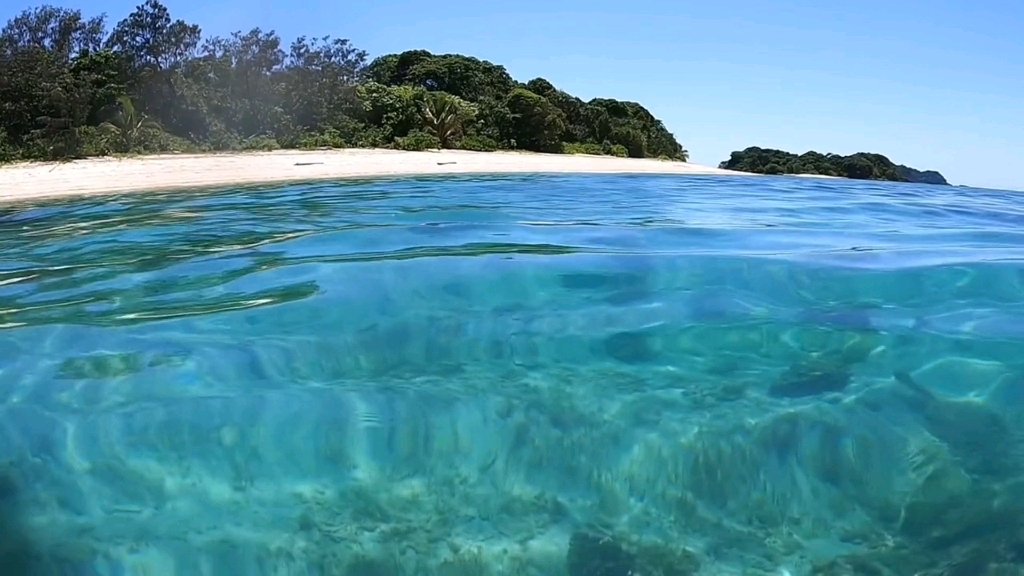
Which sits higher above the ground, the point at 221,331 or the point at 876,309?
the point at 876,309

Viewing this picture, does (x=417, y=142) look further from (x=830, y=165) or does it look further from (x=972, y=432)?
(x=972, y=432)

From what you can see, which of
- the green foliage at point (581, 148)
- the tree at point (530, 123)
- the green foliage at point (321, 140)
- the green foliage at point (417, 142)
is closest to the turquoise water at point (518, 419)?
the green foliage at point (321, 140)

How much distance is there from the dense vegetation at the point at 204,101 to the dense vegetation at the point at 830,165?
7.57 m

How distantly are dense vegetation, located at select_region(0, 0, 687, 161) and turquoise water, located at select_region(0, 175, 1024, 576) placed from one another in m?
19.0

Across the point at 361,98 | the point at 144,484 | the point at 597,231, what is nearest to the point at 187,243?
the point at 597,231

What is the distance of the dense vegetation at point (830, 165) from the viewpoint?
37.2 meters

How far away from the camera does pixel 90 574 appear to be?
1.93m

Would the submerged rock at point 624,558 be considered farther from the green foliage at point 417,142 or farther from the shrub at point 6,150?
the green foliage at point 417,142

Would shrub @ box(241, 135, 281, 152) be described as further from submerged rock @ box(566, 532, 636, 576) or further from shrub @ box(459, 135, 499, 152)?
submerged rock @ box(566, 532, 636, 576)

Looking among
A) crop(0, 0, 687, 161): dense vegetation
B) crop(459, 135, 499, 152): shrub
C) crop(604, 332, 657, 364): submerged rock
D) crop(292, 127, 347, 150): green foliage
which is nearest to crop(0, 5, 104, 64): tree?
crop(0, 0, 687, 161): dense vegetation

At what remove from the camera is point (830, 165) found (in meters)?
38.9

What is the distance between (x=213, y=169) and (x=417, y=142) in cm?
1182

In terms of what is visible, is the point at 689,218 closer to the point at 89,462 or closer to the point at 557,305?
the point at 557,305

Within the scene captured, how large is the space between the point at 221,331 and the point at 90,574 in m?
1.19
